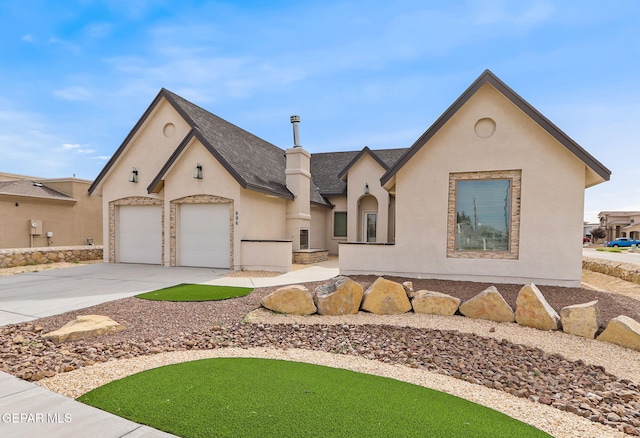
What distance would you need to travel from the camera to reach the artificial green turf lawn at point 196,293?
326 inches

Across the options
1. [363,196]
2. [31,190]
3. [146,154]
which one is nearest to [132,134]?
[146,154]

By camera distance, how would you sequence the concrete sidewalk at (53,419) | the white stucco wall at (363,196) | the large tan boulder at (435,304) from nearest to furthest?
1. the concrete sidewalk at (53,419)
2. the large tan boulder at (435,304)
3. the white stucco wall at (363,196)

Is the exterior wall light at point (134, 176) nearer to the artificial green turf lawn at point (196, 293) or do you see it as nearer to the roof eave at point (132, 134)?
the roof eave at point (132, 134)

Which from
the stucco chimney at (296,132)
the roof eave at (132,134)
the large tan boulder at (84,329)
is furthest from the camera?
the stucco chimney at (296,132)

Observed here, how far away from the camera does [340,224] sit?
833 inches

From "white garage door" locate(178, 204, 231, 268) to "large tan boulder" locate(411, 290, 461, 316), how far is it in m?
8.85

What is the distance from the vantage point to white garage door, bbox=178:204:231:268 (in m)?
13.8

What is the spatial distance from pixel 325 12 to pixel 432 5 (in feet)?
9.07

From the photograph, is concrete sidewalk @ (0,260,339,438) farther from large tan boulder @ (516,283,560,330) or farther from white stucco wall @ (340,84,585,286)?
large tan boulder @ (516,283,560,330)

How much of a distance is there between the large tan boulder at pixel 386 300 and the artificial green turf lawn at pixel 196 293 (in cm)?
353

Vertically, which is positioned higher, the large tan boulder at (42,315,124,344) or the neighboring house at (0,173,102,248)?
the neighboring house at (0,173,102,248)

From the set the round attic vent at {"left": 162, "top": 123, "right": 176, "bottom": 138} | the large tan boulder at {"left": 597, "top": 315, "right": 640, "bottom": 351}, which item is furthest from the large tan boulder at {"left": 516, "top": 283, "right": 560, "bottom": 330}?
the round attic vent at {"left": 162, "top": 123, "right": 176, "bottom": 138}

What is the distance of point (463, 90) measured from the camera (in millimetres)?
9875

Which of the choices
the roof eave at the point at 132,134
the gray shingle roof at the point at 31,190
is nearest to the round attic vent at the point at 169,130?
the roof eave at the point at 132,134
